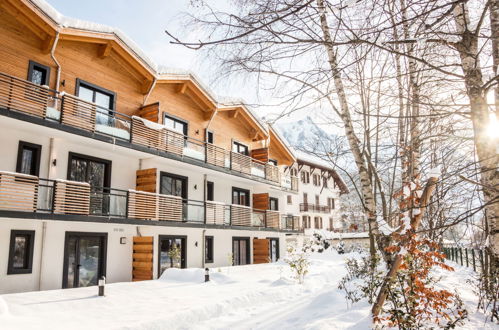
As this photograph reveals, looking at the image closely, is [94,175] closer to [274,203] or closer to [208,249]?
[208,249]

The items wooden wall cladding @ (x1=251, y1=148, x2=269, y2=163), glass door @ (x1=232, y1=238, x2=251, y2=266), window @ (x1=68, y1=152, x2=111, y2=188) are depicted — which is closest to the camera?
window @ (x1=68, y1=152, x2=111, y2=188)

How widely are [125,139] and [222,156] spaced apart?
647cm

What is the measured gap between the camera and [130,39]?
14812 millimetres

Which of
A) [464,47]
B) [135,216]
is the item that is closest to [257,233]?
[135,216]

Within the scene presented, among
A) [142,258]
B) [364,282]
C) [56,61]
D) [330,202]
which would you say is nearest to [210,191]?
[142,258]

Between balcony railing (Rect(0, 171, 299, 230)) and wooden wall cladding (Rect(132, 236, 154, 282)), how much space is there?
956 mm

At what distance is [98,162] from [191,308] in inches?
315

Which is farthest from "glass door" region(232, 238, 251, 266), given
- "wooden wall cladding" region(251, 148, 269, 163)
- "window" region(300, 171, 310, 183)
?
"window" region(300, 171, 310, 183)

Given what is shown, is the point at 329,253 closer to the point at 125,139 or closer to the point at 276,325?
the point at 125,139

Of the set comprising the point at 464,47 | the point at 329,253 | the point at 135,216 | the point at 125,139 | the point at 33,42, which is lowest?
the point at 329,253

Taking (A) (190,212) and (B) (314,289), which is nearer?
(B) (314,289)

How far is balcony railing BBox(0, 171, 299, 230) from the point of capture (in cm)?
1044

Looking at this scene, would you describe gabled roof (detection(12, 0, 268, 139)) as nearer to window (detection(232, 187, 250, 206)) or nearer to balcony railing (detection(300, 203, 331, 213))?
window (detection(232, 187, 250, 206))

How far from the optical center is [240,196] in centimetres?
2277
